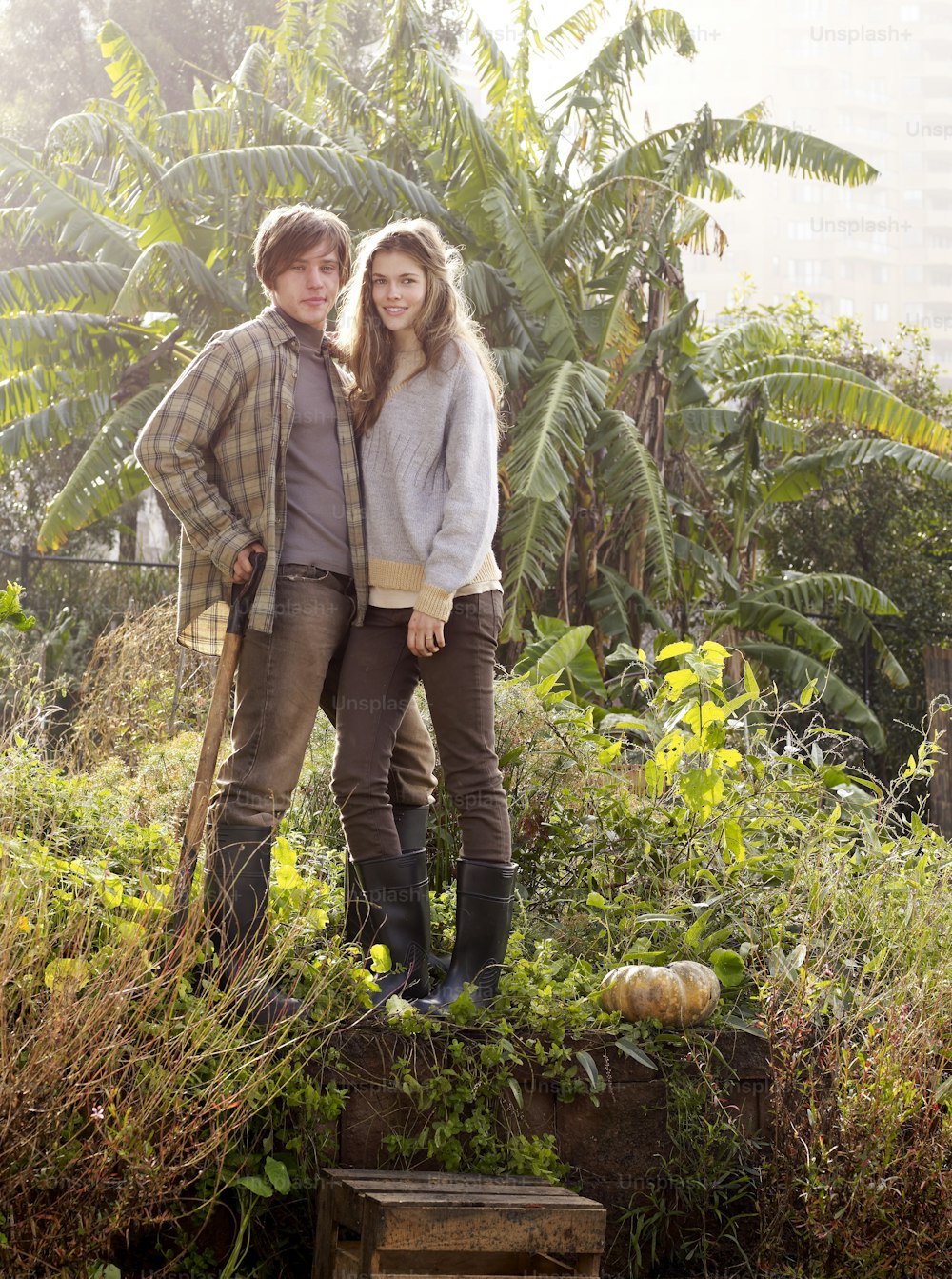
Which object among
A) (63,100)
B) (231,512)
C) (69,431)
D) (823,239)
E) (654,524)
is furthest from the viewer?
(823,239)

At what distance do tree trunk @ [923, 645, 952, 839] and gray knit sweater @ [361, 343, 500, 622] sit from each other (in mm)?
5745

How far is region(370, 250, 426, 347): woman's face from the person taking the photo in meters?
3.36

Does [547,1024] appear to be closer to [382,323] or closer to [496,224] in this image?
[382,323]

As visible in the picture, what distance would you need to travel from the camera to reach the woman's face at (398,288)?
11.0ft

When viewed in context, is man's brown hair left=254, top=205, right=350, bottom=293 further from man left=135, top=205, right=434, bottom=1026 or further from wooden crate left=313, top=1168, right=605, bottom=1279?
wooden crate left=313, top=1168, right=605, bottom=1279

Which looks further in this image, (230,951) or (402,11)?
(402,11)

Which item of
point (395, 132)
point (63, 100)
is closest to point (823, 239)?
point (63, 100)

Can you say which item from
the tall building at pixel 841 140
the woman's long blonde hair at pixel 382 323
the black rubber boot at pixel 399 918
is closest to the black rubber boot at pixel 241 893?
the black rubber boot at pixel 399 918

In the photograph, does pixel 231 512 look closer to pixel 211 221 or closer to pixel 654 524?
pixel 654 524

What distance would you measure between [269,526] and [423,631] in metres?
0.45

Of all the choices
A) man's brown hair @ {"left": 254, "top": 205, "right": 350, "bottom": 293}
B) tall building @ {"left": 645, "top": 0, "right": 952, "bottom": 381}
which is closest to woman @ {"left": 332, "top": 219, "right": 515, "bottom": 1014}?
man's brown hair @ {"left": 254, "top": 205, "right": 350, "bottom": 293}

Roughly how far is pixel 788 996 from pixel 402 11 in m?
9.37

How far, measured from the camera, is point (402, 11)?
34.2 feet

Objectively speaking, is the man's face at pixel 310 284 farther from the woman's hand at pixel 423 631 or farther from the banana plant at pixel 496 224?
the banana plant at pixel 496 224
